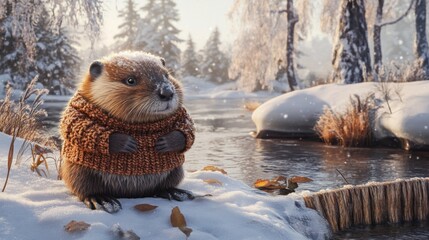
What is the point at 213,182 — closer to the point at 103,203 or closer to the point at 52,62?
the point at 103,203

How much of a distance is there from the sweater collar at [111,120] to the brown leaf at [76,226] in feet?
1.87

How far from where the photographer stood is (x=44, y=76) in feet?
106

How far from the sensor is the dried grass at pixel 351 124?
797cm

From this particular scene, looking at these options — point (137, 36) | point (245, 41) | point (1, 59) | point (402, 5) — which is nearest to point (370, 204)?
point (245, 41)

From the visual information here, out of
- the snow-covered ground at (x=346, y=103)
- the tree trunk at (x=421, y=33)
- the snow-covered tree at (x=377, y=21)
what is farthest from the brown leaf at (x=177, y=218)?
the tree trunk at (x=421, y=33)

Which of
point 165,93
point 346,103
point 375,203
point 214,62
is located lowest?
point 375,203

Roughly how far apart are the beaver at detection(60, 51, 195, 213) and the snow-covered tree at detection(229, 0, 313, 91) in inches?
666

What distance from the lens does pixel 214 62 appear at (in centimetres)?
4900

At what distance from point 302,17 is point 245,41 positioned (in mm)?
2964

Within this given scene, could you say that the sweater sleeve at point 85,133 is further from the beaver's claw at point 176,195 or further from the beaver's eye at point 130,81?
the beaver's claw at point 176,195

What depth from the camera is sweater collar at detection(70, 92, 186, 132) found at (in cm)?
287

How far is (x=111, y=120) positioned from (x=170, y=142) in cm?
35

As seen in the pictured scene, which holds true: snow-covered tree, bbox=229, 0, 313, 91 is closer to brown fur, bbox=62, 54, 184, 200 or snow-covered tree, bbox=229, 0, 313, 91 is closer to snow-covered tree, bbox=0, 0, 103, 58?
snow-covered tree, bbox=0, 0, 103, 58

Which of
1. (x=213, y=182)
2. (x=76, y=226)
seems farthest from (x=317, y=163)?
(x=76, y=226)
